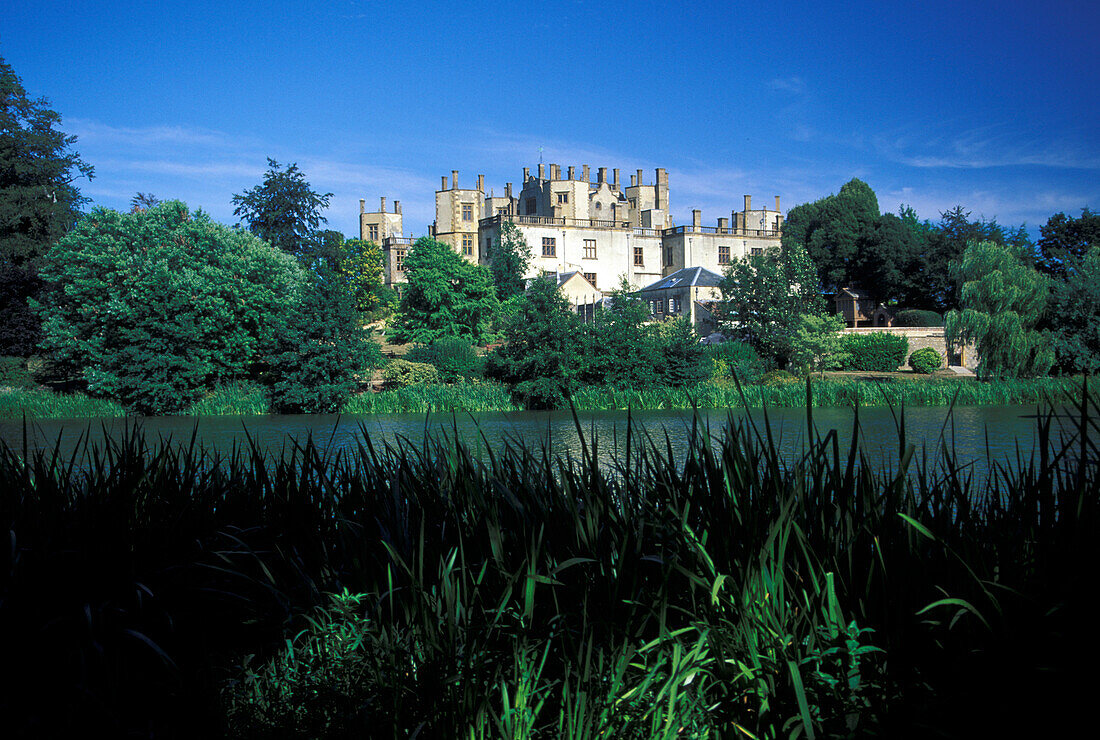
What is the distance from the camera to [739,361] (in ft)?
105

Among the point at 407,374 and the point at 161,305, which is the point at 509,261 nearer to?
the point at 407,374

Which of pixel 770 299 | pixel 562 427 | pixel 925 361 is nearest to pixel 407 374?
pixel 562 427

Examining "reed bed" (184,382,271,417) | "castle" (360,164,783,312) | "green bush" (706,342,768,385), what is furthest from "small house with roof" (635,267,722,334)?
"reed bed" (184,382,271,417)

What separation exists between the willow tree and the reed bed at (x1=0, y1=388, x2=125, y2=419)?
28126 mm

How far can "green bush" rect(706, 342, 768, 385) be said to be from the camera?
28.9 m

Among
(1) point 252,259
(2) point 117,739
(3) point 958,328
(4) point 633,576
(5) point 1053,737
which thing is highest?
(1) point 252,259

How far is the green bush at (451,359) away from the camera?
96.4ft

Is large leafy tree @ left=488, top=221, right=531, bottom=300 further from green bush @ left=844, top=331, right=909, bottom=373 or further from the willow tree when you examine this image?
the willow tree

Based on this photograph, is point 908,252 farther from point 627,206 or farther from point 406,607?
point 406,607

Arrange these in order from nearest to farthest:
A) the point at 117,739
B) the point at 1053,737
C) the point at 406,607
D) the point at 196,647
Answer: the point at 1053,737, the point at 117,739, the point at 406,607, the point at 196,647

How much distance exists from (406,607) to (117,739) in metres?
1.07

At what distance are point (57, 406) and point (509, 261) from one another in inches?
1244

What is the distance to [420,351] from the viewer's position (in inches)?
1211

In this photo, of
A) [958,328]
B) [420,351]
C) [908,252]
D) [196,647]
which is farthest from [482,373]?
[908,252]
